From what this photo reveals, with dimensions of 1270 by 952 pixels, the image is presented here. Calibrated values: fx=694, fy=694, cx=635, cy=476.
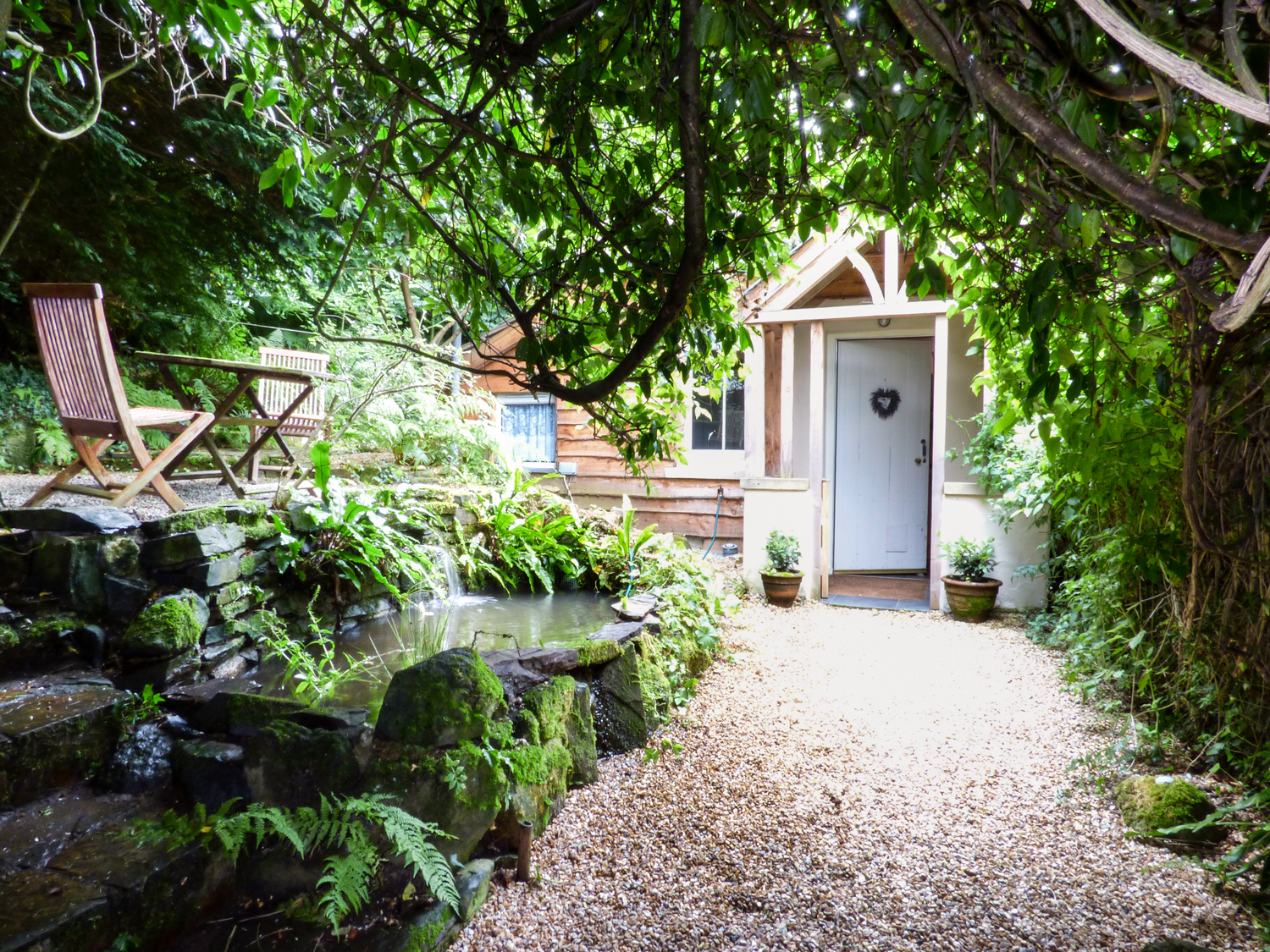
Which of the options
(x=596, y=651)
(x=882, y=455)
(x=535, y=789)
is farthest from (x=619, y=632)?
(x=882, y=455)

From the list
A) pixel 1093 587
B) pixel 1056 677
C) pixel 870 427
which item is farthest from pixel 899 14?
pixel 870 427

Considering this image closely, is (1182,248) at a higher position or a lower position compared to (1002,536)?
higher

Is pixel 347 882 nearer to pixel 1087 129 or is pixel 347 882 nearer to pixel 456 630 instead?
pixel 456 630

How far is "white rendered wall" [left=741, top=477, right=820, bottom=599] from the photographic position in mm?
5824

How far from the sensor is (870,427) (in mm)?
6637

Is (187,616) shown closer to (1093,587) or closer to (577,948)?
(577,948)

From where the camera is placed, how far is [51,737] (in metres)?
2.02

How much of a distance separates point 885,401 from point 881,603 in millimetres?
2026

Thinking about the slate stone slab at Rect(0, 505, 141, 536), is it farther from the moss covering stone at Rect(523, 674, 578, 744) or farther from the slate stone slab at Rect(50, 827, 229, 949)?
the moss covering stone at Rect(523, 674, 578, 744)

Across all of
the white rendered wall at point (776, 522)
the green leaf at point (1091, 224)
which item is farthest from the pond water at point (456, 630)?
the green leaf at point (1091, 224)

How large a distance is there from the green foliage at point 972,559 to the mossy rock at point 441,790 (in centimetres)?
428

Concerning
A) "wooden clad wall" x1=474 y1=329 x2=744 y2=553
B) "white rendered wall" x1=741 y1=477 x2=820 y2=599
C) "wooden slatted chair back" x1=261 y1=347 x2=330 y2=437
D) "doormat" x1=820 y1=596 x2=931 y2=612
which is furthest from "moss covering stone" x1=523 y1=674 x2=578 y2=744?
"wooden clad wall" x1=474 y1=329 x2=744 y2=553

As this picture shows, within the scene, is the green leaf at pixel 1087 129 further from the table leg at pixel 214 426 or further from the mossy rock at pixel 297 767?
the table leg at pixel 214 426

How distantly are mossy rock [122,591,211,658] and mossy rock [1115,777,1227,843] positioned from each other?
3400 millimetres
